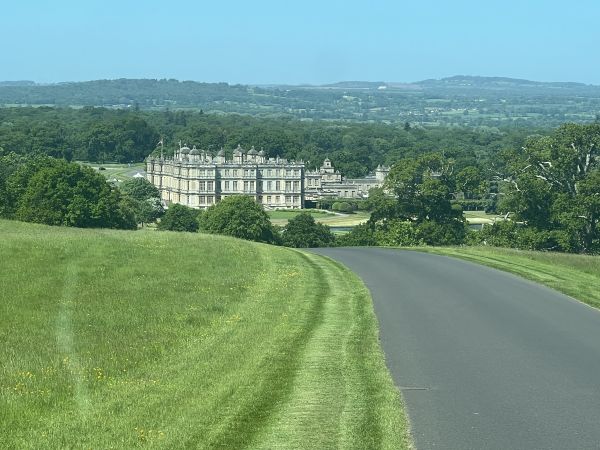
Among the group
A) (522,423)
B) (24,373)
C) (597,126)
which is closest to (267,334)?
(24,373)

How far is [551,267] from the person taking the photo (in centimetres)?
4331

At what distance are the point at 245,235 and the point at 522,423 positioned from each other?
85.5m

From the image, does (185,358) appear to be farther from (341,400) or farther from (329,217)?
(329,217)

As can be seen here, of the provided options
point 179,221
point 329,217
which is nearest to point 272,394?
point 179,221

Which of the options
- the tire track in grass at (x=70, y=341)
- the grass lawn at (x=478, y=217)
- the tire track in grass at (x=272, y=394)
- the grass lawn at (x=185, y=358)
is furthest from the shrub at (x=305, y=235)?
the tire track in grass at (x=272, y=394)

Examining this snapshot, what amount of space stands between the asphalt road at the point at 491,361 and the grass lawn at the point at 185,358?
0.54 meters

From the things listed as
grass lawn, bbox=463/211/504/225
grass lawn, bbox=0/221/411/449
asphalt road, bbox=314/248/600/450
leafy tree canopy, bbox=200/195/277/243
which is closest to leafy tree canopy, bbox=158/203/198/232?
leafy tree canopy, bbox=200/195/277/243

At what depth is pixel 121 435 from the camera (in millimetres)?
14414

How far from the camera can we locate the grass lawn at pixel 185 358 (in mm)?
14688

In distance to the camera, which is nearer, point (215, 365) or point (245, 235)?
point (215, 365)

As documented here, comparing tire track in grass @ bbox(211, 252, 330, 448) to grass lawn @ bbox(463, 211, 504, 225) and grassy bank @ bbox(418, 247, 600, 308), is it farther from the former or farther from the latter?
grass lawn @ bbox(463, 211, 504, 225)

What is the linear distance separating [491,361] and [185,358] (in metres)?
5.10

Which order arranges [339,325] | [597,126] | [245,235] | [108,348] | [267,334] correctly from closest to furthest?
[108,348] → [267,334] → [339,325] → [597,126] → [245,235]

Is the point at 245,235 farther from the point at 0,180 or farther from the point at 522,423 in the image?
the point at 522,423
